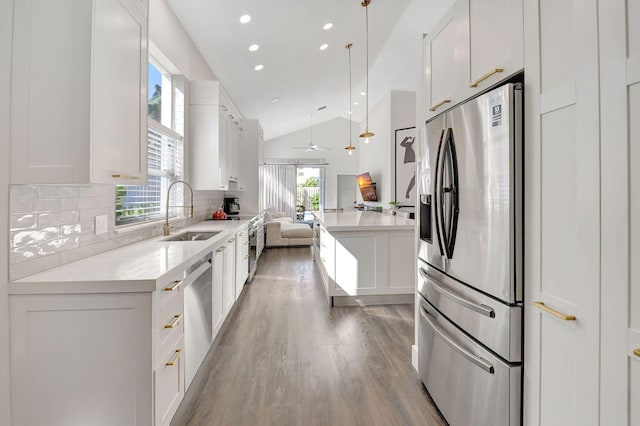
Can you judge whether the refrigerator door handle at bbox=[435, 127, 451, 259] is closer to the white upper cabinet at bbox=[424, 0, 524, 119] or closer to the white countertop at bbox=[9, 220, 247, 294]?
the white upper cabinet at bbox=[424, 0, 524, 119]

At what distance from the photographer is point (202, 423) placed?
1757mm

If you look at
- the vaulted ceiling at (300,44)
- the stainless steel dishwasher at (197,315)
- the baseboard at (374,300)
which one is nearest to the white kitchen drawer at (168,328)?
the stainless steel dishwasher at (197,315)

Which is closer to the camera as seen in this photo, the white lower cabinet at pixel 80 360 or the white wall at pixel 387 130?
the white lower cabinet at pixel 80 360

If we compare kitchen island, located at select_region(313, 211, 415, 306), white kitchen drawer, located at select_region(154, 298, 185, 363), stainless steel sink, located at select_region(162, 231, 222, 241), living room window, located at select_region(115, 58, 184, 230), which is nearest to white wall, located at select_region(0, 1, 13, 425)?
white kitchen drawer, located at select_region(154, 298, 185, 363)

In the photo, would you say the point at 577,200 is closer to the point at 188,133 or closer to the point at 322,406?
the point at 322,406

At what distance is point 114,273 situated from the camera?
4.72 ft

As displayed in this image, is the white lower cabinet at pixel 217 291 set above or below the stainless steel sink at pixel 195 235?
below

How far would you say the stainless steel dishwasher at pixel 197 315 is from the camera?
1833 mm

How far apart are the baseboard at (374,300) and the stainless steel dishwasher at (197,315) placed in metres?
1.71

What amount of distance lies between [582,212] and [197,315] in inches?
79.3

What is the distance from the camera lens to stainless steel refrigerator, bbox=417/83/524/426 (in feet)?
4.22

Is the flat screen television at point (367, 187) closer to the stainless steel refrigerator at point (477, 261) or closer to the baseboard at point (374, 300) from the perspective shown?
the baseboard at point (374, 300)

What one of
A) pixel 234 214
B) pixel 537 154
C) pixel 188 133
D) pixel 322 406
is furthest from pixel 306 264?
pixel 537 154

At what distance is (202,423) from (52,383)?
0.79 m
